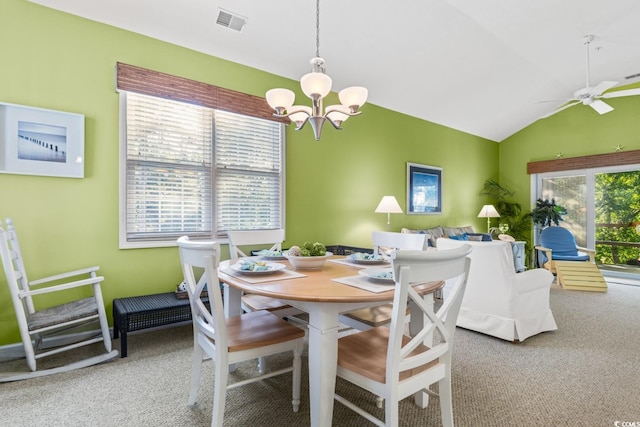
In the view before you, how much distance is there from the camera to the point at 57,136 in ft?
8.40

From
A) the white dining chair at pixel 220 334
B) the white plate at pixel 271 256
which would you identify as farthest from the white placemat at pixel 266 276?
the white plate at pixel 271 256

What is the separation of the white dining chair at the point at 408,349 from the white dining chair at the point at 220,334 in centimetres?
35

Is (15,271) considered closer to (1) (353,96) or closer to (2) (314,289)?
(2) (314,289)

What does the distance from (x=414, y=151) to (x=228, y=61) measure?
3226 mm

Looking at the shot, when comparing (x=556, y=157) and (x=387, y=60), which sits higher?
(x=387, y=60)

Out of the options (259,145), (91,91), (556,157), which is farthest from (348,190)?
(556,157)

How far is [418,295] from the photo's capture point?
127 cm

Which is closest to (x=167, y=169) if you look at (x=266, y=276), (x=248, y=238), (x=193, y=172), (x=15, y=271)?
(x=193, y=172)

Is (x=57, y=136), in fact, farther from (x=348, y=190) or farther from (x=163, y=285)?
(x=348, y=190)

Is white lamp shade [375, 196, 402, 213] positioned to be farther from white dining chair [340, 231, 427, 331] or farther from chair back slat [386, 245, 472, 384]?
chair back slat [386, 245, 472, 384]

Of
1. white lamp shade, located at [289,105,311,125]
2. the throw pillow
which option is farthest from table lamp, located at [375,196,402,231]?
white lamp shade, located at [289,105,311,125]

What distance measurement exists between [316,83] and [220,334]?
1.54 meters

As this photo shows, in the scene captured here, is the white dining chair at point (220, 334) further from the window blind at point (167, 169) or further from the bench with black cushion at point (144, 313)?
the window blind at point (167, 169)

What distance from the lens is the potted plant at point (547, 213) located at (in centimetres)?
607
